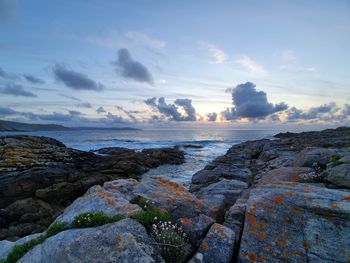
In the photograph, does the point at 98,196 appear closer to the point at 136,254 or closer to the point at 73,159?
the point at 136,254

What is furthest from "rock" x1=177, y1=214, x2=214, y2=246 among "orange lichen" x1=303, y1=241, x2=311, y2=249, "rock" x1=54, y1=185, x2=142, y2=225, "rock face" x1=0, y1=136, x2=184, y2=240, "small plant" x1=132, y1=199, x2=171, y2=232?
"rock face" x1=0, y1=136, x2=184, y2=240

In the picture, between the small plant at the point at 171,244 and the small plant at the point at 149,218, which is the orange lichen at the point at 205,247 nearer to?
the small plant at the point at 171,244

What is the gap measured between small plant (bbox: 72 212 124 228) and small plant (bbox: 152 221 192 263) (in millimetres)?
1024

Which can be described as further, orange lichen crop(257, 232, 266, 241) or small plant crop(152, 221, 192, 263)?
orange lichen crop(257, 232, 266, 241)

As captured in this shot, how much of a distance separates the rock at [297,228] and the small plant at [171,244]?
44.7 inches

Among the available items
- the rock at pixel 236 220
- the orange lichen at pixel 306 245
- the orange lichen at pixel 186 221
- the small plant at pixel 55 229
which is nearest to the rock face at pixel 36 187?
the small plant at pixel 55 229

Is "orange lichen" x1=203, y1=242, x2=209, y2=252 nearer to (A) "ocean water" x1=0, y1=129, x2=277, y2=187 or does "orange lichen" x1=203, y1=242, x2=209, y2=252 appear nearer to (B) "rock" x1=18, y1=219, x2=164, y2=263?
(B) "rock" x1=18, y1=219, x2=164, y2=263

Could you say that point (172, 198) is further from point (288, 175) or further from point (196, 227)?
point (288, 175)

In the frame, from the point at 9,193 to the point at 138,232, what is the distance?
56.3 ft

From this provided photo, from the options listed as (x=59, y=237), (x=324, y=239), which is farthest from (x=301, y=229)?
(x=59, y=237)

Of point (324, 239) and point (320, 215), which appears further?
point (320, 215)

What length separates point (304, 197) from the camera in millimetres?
5273

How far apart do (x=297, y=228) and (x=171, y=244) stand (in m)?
2.79

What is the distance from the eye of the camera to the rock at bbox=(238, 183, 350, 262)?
13.6 feet
